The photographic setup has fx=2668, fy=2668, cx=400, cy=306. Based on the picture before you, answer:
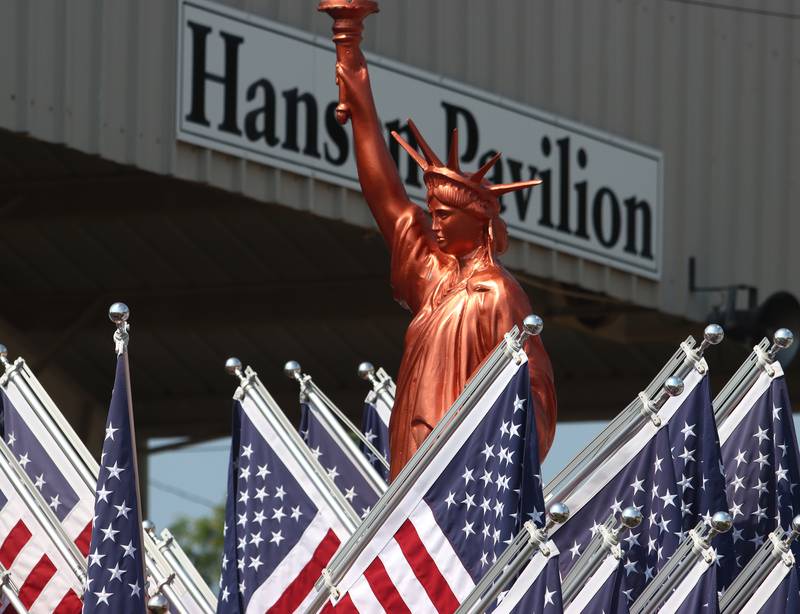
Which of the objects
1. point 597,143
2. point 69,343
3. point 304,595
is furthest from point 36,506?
point 69,343

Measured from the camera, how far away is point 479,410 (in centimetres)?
1204

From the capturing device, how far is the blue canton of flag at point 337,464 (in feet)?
52.4

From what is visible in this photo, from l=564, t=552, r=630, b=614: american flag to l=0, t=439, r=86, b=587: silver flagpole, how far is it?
362cm

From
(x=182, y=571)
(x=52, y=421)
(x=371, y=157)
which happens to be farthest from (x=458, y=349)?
(x=182, y=571)

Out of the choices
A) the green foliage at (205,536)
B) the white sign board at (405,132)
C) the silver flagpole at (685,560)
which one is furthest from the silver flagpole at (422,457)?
the green foliage at (205,536)

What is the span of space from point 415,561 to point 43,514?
2718mm

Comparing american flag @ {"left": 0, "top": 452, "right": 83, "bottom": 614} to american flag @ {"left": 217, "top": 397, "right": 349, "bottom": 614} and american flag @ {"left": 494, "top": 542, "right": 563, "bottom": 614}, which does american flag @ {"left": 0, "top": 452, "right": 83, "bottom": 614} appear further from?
american flag @ {"left": 494, "top": 542, "right": 563, "bottom": 614}

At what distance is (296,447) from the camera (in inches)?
574

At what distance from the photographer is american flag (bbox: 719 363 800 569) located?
575 inches

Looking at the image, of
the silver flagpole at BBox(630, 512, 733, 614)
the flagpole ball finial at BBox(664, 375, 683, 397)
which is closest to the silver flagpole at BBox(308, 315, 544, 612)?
the flagpole ball finial at BBox(664, 375, 683, 397)

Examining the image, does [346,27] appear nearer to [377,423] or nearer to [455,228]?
[455,228]

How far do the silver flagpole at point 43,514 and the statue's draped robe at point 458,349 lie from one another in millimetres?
2002

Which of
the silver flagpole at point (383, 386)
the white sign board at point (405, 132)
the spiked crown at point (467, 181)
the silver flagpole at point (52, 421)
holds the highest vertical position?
the white sign board at point (405, 132)

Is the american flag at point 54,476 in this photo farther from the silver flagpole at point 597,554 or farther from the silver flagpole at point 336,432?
the silver flagpole at point 597,554
